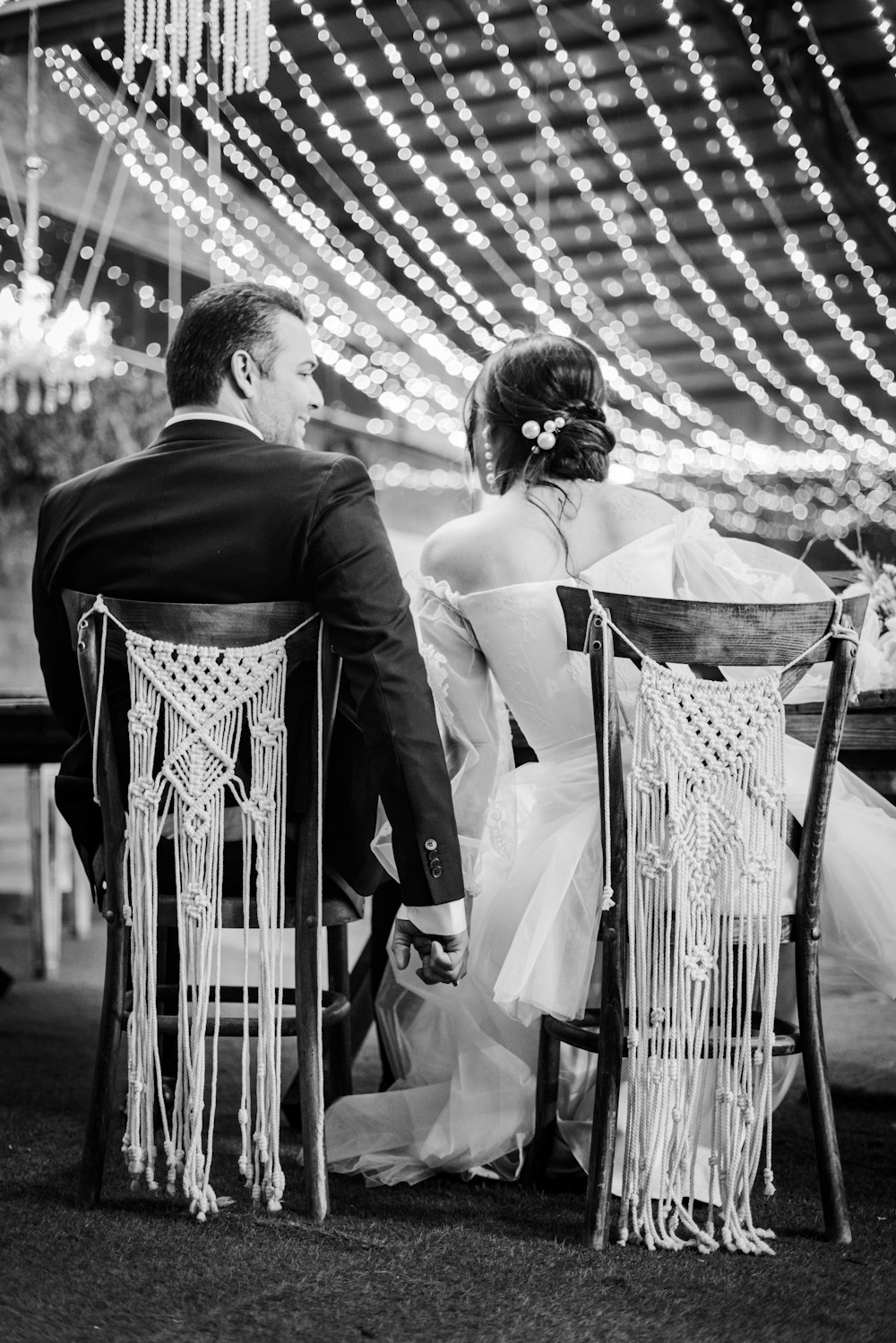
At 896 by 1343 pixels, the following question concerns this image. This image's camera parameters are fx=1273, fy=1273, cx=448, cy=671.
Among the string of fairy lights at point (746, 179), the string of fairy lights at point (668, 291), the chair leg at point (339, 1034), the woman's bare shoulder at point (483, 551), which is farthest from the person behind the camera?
the string of fairy lights at point (668, 291)

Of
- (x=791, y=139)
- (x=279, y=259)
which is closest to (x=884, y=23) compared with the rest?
(x=791, y=139)

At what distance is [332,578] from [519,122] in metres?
7.40

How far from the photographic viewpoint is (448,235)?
9727 mm

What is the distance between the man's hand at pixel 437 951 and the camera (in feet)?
5.79

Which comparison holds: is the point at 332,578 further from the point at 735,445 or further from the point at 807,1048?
the point at 735,445

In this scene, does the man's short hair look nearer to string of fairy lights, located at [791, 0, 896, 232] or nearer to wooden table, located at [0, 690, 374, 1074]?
wooden table, located at [0, 690, 374, 1074]

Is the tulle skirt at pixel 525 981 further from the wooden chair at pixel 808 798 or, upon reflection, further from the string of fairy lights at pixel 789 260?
the string of fairy lights at pixel 789 260

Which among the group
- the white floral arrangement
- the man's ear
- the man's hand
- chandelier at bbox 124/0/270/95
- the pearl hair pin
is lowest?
→ the man's hand

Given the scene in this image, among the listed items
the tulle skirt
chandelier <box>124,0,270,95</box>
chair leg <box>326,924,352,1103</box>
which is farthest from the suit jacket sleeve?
chandelier <box>124,0,270,95</box>

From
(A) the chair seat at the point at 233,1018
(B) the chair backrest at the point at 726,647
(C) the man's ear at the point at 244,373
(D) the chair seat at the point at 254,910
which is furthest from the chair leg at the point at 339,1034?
(C) the man's ear at the point at 244,373

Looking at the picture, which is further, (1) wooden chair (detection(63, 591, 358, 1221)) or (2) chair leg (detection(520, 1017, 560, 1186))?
(2) chair leg (detection(520, 1017, 560, 1186))

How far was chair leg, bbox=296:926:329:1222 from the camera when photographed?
1.77m

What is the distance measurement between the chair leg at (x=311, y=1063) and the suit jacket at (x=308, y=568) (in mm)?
148

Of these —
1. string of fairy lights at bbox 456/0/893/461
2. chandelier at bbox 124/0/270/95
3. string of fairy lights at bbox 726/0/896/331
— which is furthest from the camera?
string of fairy lights at bbox 456/0/893/461
